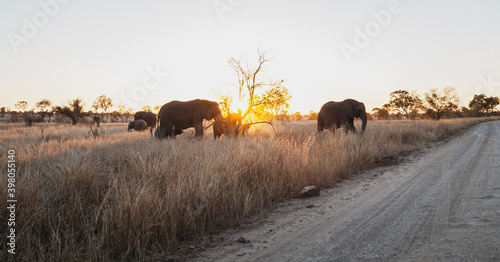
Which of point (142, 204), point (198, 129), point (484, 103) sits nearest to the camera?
point (142, 204)

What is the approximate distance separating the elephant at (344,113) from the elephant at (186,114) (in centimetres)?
700

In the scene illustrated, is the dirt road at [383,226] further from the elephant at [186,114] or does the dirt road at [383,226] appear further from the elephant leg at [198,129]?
the elephant at [186,114]

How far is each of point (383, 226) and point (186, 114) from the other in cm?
1001

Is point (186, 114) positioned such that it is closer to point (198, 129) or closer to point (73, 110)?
point (198, 129)

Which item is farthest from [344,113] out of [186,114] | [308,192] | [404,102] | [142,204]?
[404,102]

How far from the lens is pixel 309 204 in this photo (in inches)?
160

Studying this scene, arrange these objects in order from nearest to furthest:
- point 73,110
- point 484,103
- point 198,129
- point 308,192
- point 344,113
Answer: point 308,192 < point 198,129 < point 344,113 < point 73,110 < point 484,103

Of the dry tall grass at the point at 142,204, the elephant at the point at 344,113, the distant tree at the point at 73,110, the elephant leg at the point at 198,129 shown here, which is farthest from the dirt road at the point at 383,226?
the distant tree at the point at 73,110

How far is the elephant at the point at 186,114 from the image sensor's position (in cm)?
1150

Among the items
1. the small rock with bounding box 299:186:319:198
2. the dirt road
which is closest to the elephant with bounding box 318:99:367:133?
the dirt road

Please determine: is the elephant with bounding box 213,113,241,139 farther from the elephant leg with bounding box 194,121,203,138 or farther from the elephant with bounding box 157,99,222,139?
the elephant leg with bounding box 194,121,203,138

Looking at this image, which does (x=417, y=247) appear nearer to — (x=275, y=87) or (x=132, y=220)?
(x=132, y=220)

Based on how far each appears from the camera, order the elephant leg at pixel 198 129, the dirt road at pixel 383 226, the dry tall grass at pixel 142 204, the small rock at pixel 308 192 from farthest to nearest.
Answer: the elephant leg at pixel 198 129
the small rock at pixel 308 192
the dry tall grass at pixel 142 204
the dirt road at pixel 383 226

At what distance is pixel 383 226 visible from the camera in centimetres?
299
